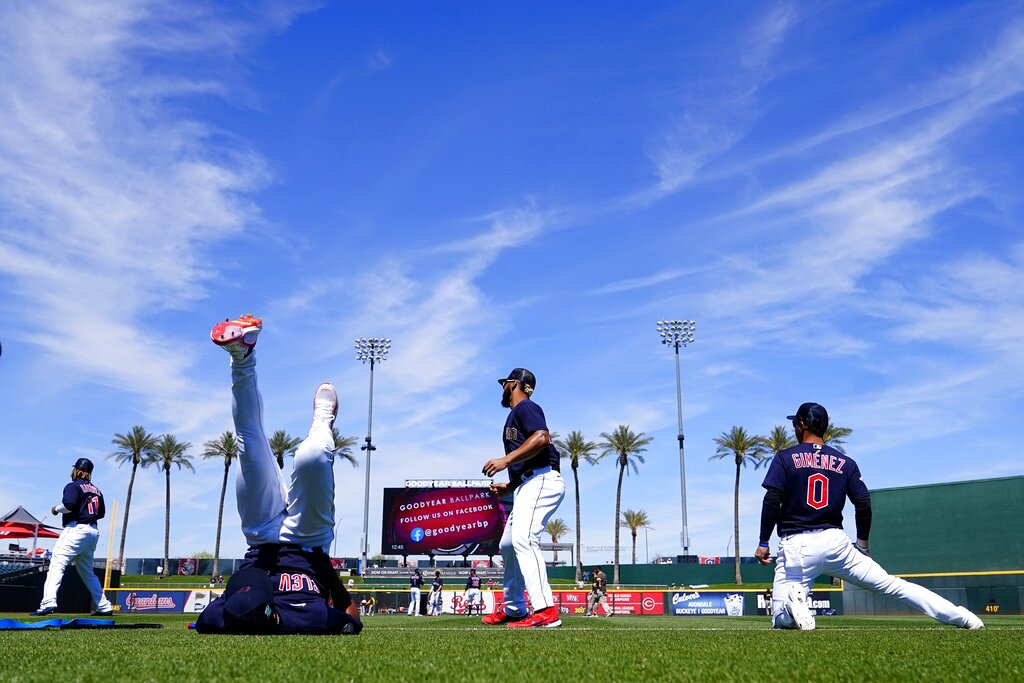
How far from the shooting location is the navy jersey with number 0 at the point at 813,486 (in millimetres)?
6531

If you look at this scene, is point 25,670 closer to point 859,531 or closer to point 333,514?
point 333,514

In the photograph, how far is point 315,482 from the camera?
464cm

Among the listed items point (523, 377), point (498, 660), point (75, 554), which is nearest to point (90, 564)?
point (75, 554)

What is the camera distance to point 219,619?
462 cm

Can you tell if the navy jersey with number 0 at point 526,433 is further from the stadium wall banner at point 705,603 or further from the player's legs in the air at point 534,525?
the stadium wall banner at point 705,603

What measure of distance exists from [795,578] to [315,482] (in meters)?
3.93

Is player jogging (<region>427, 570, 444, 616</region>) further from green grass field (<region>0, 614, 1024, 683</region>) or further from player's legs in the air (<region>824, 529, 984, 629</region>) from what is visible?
green grass field (<region>0, 614, 1024, 683</region>)

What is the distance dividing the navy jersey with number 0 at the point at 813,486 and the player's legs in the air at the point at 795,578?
0.14 m

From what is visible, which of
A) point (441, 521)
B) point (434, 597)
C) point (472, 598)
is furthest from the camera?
point (441, 521)

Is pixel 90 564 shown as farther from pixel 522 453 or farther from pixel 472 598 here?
pixel 472 598

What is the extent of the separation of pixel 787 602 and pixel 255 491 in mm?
4123

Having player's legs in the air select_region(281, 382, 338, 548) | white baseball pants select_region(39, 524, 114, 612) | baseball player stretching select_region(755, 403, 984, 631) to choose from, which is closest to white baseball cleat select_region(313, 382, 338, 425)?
player's legs in the air select_region(281, 382, 338, 548)

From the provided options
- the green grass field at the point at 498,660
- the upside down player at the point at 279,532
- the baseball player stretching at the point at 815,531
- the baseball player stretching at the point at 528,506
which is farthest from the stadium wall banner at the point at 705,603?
the upside down player at the point at 279,532

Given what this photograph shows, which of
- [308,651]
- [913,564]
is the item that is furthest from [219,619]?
[913,564]
